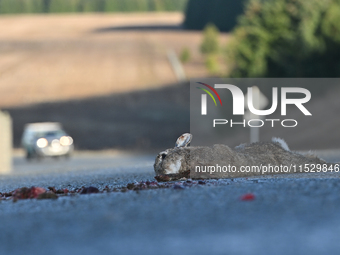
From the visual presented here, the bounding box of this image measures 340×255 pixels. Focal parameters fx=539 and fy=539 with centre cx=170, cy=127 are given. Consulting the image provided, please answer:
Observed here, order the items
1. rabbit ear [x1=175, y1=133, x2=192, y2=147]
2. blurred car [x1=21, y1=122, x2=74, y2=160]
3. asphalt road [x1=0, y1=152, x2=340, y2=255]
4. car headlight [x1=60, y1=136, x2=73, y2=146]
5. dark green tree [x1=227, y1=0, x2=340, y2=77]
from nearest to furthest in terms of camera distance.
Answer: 1. asphalt road [x1=0, y1=152, x2=340, y2=255]
2. rabbit ear [x1=175, y1=133, x2=192, y2=147]
3. blurred car [x1=21, y1=122, x2=74, y2=160]
4. car headlight [x1=60, y1=136, x2=73, y2=146]
5. dark green tree [x1=227, y1=0, x2=340, y2=77]

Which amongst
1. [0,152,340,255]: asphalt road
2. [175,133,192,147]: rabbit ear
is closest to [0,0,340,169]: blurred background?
[175,133,192,147]: rabbit ear

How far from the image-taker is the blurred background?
28.0 metres

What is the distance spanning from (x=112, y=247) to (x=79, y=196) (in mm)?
2906

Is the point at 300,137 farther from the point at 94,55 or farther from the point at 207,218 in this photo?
the point at 94,55

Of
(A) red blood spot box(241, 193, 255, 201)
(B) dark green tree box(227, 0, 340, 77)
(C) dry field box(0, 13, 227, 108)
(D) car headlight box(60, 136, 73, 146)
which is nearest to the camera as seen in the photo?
(A) red blood spot box(241, 193, 255, 201)

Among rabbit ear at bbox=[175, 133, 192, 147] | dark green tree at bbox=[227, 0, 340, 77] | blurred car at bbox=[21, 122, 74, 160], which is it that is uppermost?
dark green tree at bbox=[227, 0, 340, 77]

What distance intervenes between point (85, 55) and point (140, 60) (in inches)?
321

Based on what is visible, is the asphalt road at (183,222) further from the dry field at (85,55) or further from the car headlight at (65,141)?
the dry field at (85,55)

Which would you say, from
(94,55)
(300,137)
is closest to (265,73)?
(300,137)

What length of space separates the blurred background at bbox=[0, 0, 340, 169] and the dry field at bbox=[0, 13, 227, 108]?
0.15 meters

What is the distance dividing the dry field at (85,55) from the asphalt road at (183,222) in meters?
45.4

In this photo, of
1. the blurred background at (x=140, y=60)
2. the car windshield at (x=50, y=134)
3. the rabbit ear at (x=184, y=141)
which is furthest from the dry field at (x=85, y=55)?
the rabbit ear at (x=184, y=141)

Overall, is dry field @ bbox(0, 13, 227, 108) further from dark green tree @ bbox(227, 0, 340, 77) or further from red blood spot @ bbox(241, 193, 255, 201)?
red blood spot @ bbox(241, 193, 255, 201)

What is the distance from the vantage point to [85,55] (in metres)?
74.0
